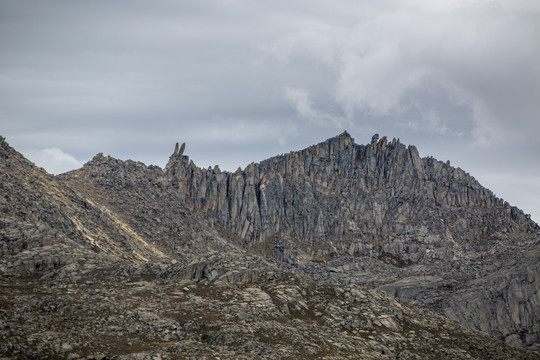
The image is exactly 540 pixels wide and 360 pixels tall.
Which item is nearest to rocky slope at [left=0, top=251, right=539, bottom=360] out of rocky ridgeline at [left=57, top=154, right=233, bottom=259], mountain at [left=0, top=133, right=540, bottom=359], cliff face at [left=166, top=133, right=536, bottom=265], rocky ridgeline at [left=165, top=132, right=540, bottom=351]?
mountain at [left=0, top=133, right=540, bottom=359]

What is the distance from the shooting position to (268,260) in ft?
506

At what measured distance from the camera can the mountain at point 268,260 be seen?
40500 mm

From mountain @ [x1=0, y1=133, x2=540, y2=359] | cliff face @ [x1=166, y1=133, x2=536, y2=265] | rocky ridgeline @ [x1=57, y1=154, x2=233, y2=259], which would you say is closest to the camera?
mountain @ [x1=0, y1=133, x2=540, y2=359]

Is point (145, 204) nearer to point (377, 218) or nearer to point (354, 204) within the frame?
point (354, 204)

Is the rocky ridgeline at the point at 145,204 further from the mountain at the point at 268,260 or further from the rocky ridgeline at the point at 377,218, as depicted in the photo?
the rocky ridgeline at the point at 377,218

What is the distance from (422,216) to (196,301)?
148m

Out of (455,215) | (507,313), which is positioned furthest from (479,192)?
(507,313)

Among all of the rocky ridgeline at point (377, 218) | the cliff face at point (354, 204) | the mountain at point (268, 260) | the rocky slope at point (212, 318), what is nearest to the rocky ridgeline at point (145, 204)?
the mountain at point (268, 260)

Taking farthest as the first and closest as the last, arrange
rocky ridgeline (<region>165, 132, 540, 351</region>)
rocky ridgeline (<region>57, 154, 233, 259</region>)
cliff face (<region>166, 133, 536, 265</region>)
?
1. cliff face (<region>166, 133, 536, 265</region>)
2. rocky ridgeline (<region>165, 132, 540, 351</region>)
3. rocky ridgeline (<region>57, 154, 233, 259</region>)

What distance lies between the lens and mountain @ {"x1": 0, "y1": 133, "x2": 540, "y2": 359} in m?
40.5

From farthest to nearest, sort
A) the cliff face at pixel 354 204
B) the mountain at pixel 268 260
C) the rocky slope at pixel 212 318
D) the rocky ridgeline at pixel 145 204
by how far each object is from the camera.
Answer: the cliff face at pixel 354 204, the rocky ridgeline at pixel 145 204, the mountain at pixel 268 260, the rocky slope at pixel 212 318

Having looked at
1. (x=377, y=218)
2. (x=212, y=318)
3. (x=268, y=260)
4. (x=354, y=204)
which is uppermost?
(x=354, y=204)

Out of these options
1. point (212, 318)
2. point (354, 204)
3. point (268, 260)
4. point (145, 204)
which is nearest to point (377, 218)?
point (354, 204)

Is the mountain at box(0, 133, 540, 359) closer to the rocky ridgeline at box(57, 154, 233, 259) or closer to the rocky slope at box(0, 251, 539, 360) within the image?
the rocky slope at box(0, 251, 539, 360)
